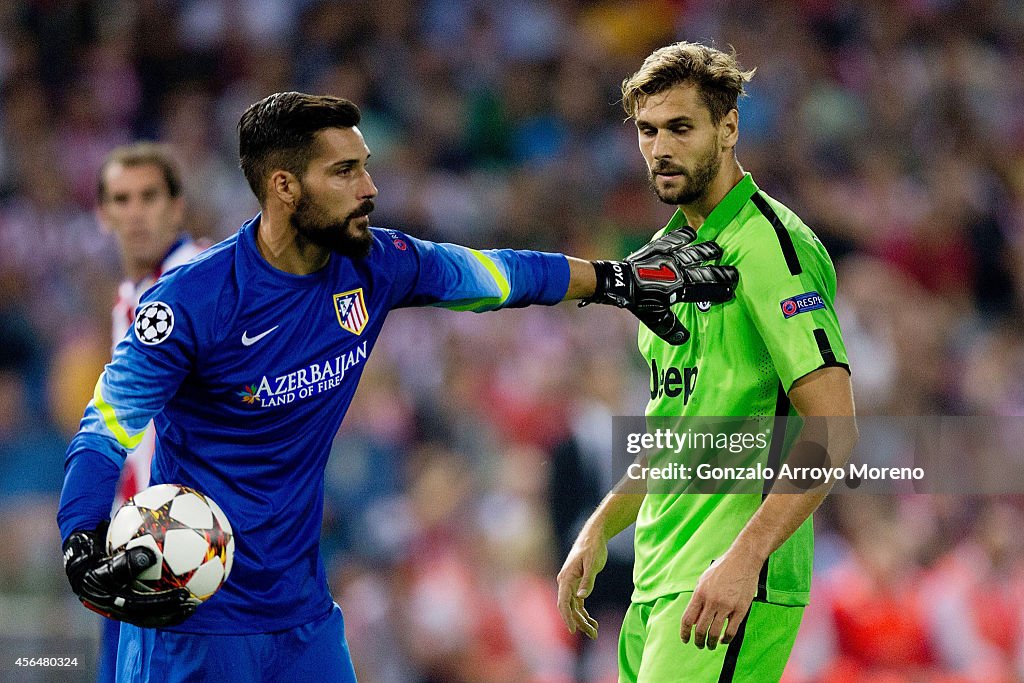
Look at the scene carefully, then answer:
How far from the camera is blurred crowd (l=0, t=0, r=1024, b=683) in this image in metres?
7.50

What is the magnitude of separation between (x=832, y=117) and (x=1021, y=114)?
152cm

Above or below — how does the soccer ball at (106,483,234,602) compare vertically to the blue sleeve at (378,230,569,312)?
below

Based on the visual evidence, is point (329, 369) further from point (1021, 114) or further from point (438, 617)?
point (1021, 114)

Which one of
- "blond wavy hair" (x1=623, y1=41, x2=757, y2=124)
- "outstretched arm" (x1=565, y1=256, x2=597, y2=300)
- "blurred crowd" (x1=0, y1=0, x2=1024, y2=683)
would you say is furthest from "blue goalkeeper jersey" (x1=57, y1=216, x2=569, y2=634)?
"blurred crowd" (x1=0, y1=0, x2=1024, y2=683)

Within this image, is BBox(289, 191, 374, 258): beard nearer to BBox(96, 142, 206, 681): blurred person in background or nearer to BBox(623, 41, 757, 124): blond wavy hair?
BBox(623, 41, 757, 124): blond wavy hair

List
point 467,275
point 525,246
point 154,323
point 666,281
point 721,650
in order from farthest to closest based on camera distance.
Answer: point 525,246 < point 467,275 < point 666,281 < point 721,650 < point 154,323

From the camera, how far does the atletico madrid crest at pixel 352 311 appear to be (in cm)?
380

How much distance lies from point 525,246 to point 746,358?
578cm

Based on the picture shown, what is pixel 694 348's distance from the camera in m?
3.95

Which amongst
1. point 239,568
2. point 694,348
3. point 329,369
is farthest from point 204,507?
point 694,348

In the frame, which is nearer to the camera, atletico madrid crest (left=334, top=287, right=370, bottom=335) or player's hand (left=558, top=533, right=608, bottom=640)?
atletico madrid crest (left=334, top=287, right=370, bottom=335)

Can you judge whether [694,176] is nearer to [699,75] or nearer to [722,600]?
[699,75]

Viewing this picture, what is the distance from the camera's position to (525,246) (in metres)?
9.55

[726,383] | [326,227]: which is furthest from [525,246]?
[326,227]
